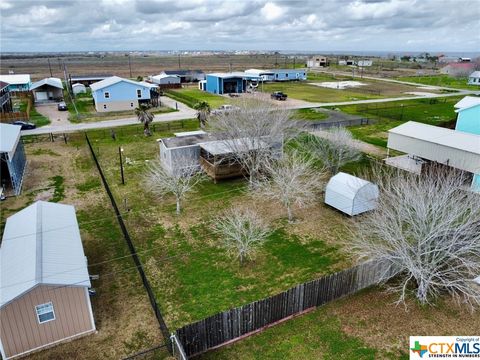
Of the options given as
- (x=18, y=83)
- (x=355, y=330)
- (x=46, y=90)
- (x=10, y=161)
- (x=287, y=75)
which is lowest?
(x=355, y=330)

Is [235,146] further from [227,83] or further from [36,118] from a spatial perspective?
[227,83]

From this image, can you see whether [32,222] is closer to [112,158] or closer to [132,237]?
[132,237]

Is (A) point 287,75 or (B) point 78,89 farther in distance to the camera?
(A) point 287,75

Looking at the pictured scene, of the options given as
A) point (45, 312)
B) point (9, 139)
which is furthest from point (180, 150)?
point (45, 312)

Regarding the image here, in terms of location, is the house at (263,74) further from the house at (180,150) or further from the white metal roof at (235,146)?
the white metal roof at (235,146)

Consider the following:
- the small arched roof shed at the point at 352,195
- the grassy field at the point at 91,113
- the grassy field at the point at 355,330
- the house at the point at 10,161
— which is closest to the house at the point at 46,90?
the grassy field at the point at 91,113

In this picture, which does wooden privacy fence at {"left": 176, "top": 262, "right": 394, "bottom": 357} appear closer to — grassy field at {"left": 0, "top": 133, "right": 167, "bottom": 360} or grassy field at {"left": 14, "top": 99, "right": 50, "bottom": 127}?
grassy field at {"left": 0, "top": 133, "right": 167, "bottom": 360}
